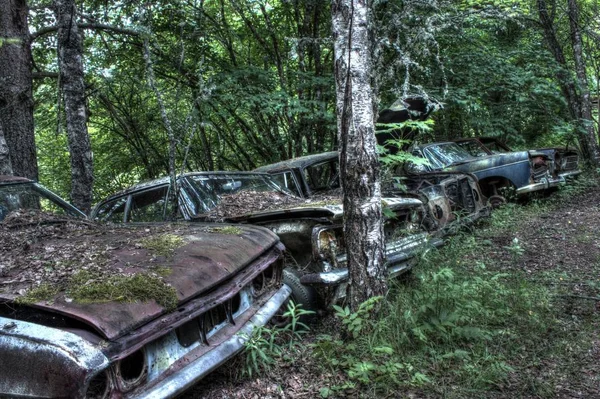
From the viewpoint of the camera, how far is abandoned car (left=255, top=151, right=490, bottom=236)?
5.81m

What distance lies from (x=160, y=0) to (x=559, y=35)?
36.9 feet

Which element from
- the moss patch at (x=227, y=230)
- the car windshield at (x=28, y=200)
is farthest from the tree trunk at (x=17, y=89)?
the moss patch at (x=227, y=230)

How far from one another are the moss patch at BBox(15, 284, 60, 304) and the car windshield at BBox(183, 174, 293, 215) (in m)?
2.43

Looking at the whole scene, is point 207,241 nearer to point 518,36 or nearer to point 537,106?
point 537,106

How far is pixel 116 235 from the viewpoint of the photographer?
3355 mm

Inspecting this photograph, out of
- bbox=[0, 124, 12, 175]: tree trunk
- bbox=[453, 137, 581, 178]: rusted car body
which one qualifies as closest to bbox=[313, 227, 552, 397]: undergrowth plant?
bbox=[0, 124, 12, 175]: tree trunk

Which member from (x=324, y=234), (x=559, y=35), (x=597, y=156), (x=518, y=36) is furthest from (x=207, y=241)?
(x=559, y=35)

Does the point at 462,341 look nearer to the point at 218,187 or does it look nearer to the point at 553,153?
the point at 218,187

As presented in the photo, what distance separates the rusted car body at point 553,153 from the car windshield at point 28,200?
7.11m

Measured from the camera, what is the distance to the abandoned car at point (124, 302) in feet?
6.18

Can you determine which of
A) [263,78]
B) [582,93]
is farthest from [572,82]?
[263,78]

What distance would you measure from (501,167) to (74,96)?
23.0 feet

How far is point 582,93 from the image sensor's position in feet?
34.2

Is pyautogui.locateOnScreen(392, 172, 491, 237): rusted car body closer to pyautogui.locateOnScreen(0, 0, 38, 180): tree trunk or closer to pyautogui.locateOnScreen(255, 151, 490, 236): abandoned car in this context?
pyautogui.locateOnScreen(255, 151, 490, 236): abandoned car
